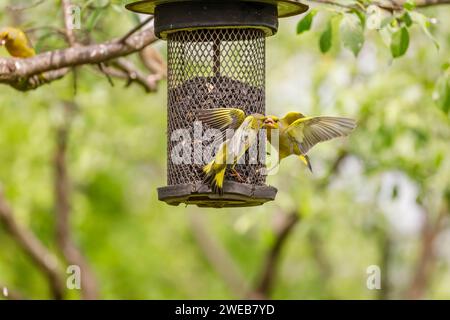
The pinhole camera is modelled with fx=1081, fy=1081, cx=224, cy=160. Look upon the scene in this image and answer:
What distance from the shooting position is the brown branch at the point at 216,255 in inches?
737

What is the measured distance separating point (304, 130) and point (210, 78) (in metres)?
0.57

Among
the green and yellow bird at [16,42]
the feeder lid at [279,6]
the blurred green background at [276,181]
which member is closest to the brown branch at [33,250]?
the blurred green background at [276,181]

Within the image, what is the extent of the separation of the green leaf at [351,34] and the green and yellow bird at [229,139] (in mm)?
672

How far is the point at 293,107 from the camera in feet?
42.3

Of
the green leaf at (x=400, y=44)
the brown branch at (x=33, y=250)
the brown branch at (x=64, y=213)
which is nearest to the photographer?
the green leaf at (x=400, y=44)

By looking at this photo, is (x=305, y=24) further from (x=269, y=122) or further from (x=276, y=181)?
(x=276, y=181)

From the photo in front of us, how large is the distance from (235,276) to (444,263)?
3.88 m

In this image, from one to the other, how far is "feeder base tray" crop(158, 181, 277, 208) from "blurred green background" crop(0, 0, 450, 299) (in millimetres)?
1212

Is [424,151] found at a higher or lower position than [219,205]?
higher

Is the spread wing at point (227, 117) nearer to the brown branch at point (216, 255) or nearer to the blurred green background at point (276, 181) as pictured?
the blurred green background at point (276, 181)

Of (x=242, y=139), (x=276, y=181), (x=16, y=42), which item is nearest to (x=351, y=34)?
(x=242, y=139)

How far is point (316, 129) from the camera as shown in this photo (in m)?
5.69
